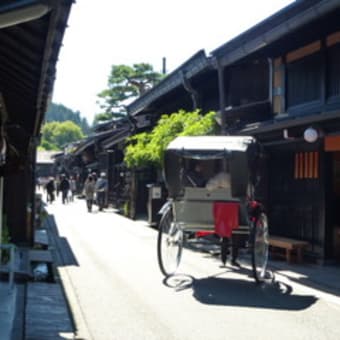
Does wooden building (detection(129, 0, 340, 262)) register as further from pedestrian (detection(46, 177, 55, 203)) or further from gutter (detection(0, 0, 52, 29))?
pedestrian (detection(46, 177, 55, 203))

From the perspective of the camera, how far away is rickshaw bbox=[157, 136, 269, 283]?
1050cm

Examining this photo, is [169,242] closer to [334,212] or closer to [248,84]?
[334,212]

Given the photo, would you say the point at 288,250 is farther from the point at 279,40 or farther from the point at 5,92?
the point at 5,92

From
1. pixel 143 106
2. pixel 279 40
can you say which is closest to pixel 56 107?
pixel 143 106

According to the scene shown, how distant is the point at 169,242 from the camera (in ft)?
36.1

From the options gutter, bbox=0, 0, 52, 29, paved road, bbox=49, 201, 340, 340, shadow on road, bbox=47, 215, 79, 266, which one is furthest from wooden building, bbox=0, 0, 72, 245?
shadow on road, bbox=47, 215, 79, 266

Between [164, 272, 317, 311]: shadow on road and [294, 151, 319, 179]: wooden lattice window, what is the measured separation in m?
3.48

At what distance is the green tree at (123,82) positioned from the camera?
185 feet

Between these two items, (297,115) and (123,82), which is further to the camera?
(123,82)

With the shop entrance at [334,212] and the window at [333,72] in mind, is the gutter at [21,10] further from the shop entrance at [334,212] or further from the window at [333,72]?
the shop entrance at [334,212]

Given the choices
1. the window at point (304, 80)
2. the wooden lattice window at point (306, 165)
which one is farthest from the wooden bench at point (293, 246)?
the window at point (304, 80)

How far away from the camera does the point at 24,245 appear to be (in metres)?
14.4

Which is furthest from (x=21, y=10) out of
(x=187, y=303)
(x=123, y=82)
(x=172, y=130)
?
(x=123, y=82)

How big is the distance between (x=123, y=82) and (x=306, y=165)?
4560 cm
